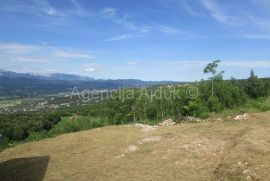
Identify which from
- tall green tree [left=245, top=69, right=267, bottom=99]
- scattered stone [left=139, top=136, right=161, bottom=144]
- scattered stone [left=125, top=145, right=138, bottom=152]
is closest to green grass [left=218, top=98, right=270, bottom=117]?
scattered stone [left=139, top=136, right=161, bottom=144]

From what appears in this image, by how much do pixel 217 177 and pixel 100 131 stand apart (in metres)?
20.6

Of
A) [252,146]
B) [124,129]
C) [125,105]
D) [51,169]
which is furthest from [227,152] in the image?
[125,105]

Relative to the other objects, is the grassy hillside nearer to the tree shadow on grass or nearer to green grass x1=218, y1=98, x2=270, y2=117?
the tree shadow on grass

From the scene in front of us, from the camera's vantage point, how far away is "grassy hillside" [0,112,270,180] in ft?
68.3

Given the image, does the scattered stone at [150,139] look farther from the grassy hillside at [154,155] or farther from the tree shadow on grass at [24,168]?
the tree shadow on grass at [24,168]

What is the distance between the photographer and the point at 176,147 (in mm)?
26688

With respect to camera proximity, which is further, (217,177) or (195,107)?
(195,107)

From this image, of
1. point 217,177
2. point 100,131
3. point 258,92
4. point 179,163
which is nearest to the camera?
point 217,177

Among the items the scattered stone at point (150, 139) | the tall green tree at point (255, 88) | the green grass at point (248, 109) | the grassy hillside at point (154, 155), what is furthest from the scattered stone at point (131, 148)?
the tall green tree at point (255, 88)

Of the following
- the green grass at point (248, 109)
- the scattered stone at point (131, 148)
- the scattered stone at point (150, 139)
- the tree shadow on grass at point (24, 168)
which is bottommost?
the tree shadow on grass at point (24, 168)

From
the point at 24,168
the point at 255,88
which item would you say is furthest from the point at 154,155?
the point at 255,88

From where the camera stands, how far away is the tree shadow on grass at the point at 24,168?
23594 mm

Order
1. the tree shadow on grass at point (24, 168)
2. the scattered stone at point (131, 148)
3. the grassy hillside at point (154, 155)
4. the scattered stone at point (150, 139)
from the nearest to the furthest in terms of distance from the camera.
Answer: the grassy hillside at point (154, 155), the tree shadow on grass at point (24, 168), the scattered stone at point (131, 148), the scattered stone at point (150, 139)

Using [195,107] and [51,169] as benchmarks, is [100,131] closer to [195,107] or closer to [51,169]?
[51,169]
